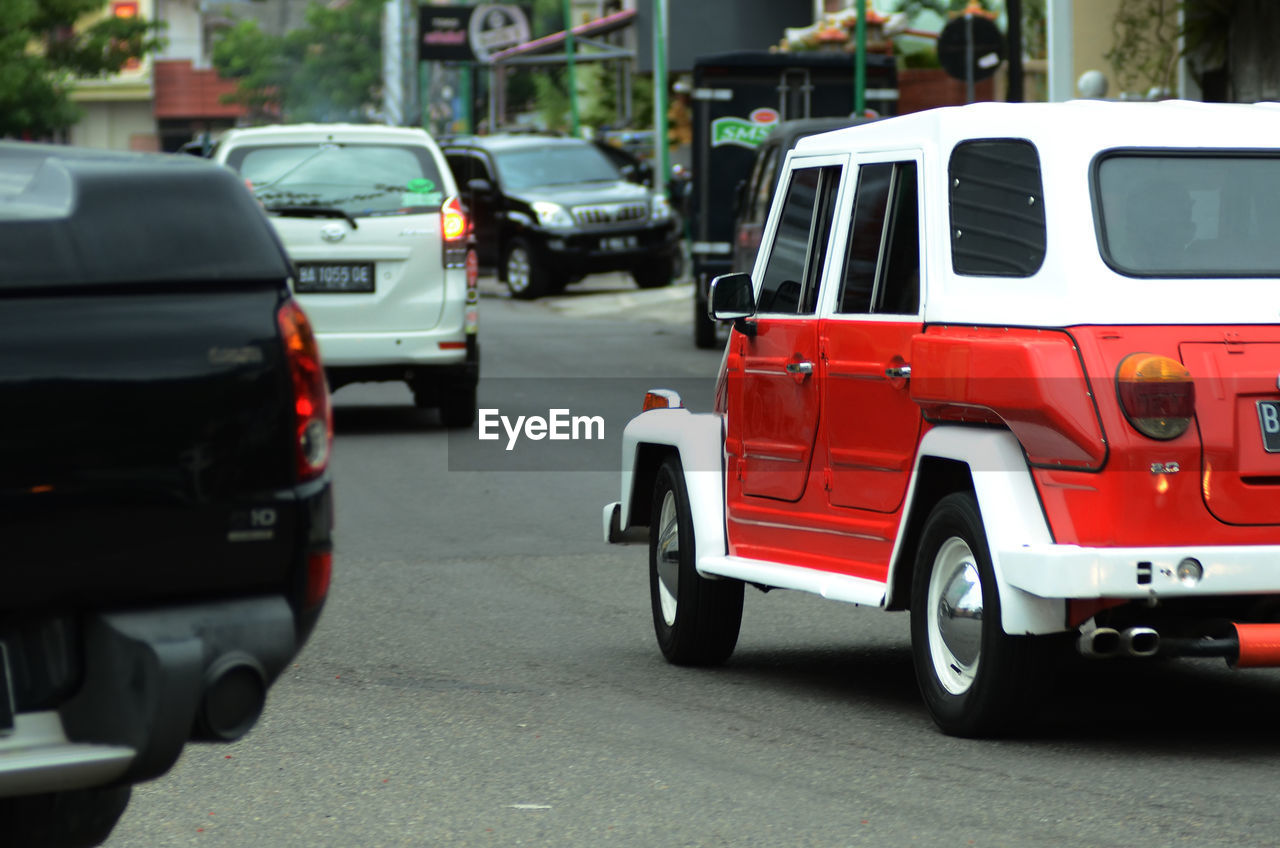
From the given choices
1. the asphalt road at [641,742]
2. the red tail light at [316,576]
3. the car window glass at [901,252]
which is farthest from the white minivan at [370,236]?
the red tail light at [316,576]

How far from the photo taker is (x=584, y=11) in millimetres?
77812

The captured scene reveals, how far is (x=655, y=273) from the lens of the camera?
30.1 metres

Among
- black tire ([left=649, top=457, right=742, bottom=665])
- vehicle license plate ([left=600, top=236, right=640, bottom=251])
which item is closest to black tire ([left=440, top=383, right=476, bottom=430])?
black tire ([left=649, top=457, right=742, bottom=665])

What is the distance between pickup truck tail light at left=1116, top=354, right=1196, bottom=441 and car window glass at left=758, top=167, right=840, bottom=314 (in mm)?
1637

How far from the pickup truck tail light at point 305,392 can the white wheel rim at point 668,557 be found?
3565 millimetres

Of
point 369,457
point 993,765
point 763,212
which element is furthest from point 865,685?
point 763,212

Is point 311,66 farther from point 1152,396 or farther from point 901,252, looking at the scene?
point 1152,396

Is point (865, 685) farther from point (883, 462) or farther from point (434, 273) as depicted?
point (434, 273)

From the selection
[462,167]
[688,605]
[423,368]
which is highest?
[462,167]

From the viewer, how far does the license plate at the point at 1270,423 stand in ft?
19.2

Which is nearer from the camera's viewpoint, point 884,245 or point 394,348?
point 884,245

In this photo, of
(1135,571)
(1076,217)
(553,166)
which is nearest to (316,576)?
(1135,571)

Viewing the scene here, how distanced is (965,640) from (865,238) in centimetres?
142

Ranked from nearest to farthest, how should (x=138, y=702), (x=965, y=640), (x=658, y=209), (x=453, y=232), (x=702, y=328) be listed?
1. (x=138, y=702)
2. (x=965, y=640)
3. (x=453, y=232)
4. (x=702, y=328)
5. (x=658, y=209)
